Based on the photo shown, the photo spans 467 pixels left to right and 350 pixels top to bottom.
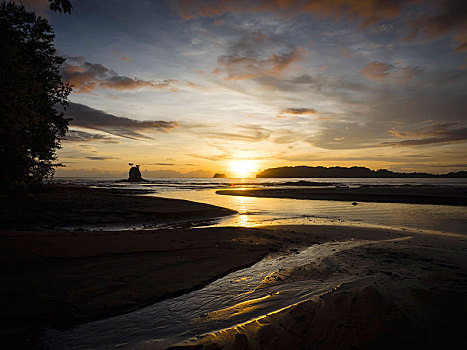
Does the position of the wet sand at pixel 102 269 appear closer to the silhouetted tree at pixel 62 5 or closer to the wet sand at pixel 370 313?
the wet sand at pixel 370 313

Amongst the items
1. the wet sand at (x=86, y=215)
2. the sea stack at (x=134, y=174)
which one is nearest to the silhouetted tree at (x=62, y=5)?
the wet sand at (x=86, y=215)

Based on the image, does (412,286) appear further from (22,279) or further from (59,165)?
(59,165)

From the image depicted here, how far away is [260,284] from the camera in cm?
669

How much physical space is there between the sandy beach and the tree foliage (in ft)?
13.2

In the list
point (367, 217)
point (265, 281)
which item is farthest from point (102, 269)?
point (367, 217)

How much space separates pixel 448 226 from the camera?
15.8 m

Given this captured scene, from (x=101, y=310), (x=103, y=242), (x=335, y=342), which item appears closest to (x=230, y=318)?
(x=335, y=342)

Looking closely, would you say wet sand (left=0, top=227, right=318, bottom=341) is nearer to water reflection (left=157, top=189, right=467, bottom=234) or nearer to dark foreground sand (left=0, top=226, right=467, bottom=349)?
dark foreground sand (left=0, top=226, right=467, bottom=349)

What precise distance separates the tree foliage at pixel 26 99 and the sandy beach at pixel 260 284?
4020mm

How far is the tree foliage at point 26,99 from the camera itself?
891 centimetres

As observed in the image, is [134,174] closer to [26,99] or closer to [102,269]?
[26,99]

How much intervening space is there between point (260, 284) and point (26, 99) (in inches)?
451

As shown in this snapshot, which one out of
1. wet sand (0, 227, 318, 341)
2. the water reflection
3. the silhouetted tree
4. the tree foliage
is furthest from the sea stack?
the silhouetted tree

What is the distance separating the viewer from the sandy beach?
168 inches
